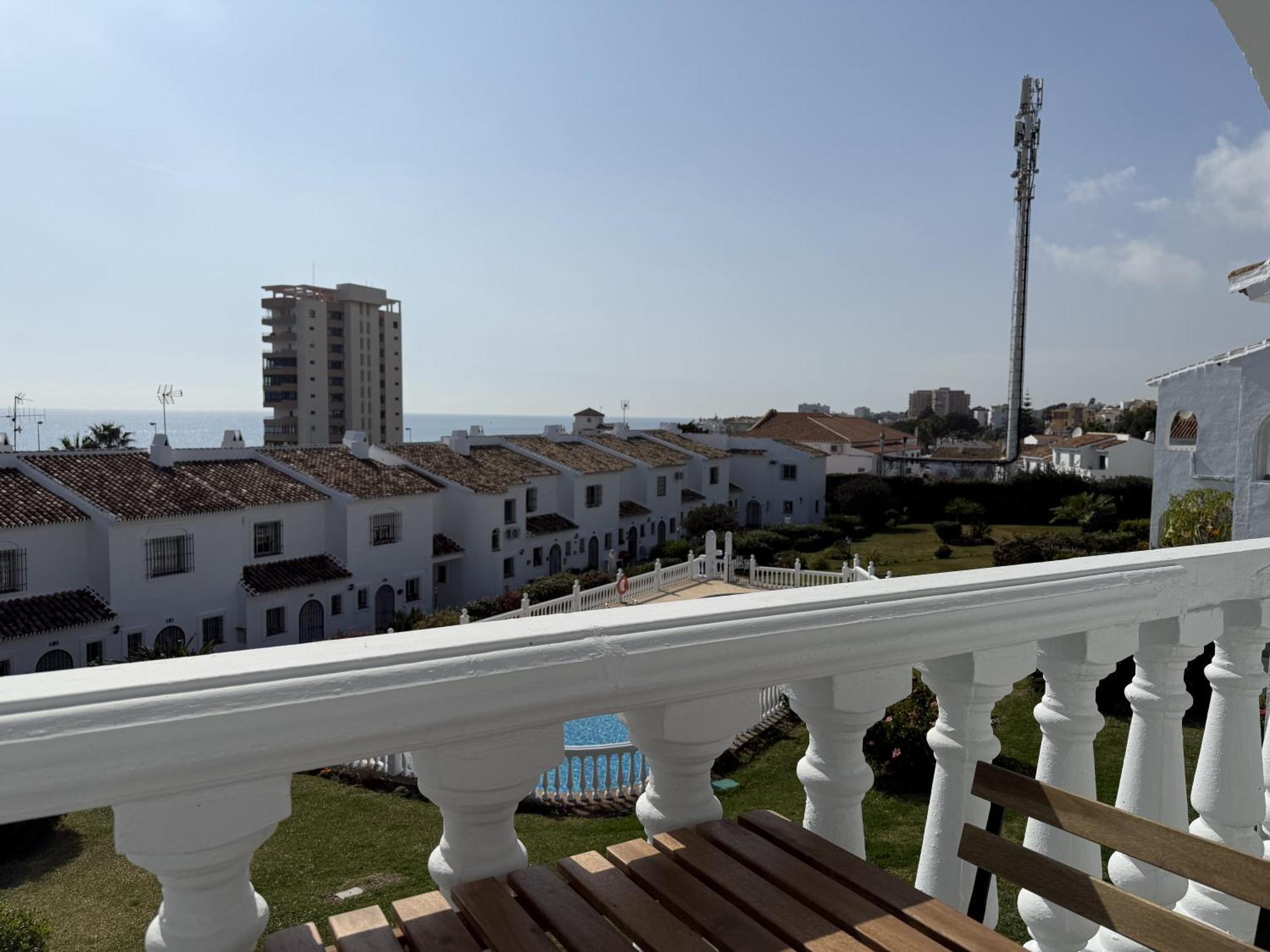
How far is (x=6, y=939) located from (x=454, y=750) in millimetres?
6355

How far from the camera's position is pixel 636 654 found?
1.52 metres

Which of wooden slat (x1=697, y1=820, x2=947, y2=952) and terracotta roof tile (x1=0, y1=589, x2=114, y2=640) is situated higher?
wooden slat (x1=697, y1=820, x2=947, y2=952)

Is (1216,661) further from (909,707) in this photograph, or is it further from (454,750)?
(909,707)

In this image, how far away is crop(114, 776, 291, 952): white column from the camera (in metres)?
1.18

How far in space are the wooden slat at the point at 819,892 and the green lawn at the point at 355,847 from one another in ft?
26.4

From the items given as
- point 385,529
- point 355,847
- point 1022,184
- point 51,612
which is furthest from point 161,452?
point 1022,184

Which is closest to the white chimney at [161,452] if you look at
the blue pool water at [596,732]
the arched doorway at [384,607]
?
the arched doorway at [384,607]

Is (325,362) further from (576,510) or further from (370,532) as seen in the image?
(370,532)

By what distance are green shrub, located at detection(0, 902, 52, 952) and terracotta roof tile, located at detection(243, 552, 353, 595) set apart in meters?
20.6

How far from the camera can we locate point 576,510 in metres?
40.3

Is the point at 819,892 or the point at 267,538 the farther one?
the point at 267,538

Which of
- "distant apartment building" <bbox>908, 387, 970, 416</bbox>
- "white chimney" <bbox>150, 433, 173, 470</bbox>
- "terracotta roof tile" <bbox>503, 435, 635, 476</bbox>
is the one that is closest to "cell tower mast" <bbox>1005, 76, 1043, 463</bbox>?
"terracotta roof tile" <bbox>503, 435, 635, 476</bbox>

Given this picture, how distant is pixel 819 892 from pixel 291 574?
93.2 ft

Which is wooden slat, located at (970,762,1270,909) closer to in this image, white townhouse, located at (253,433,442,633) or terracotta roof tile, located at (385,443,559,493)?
white townhouse, located at (253,433,442,633)
